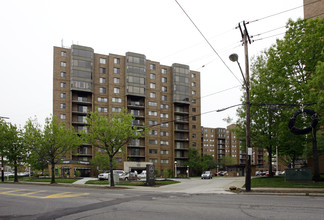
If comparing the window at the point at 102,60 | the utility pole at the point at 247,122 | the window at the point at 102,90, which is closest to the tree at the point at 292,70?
the utility pole at the point at 247,122

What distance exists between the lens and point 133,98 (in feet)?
249

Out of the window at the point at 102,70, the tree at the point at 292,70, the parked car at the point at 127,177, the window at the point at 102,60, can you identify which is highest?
the window at the point at 102,60

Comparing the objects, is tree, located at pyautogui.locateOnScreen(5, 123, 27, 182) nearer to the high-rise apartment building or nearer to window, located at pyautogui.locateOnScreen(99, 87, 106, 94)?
the high-rise apartment building

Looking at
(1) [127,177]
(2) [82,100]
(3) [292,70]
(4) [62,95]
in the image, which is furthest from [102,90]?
(3) [292,70]

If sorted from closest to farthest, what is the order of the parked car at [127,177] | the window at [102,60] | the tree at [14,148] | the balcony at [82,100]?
the parked car at [127,177] < the tree at [14,148] < the balcony at [82,100] < the window at [102,60]

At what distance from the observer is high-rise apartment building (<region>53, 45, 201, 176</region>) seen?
6738cm

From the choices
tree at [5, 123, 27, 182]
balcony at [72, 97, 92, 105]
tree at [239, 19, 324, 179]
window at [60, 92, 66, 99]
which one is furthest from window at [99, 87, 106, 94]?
tree at [239, 19, 324, 179]

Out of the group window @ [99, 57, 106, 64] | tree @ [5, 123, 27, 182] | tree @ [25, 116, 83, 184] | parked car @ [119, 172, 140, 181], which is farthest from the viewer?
window @ [99, 57, 106, 64]

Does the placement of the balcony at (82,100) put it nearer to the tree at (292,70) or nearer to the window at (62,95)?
the window at (62,95)

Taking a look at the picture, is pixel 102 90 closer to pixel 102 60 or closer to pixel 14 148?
pixel 102 60

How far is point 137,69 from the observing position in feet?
245

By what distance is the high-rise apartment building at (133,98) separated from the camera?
67375 millimetres

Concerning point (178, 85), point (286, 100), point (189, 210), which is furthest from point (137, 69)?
point (189, 210)

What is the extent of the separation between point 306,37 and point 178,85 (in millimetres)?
55963
